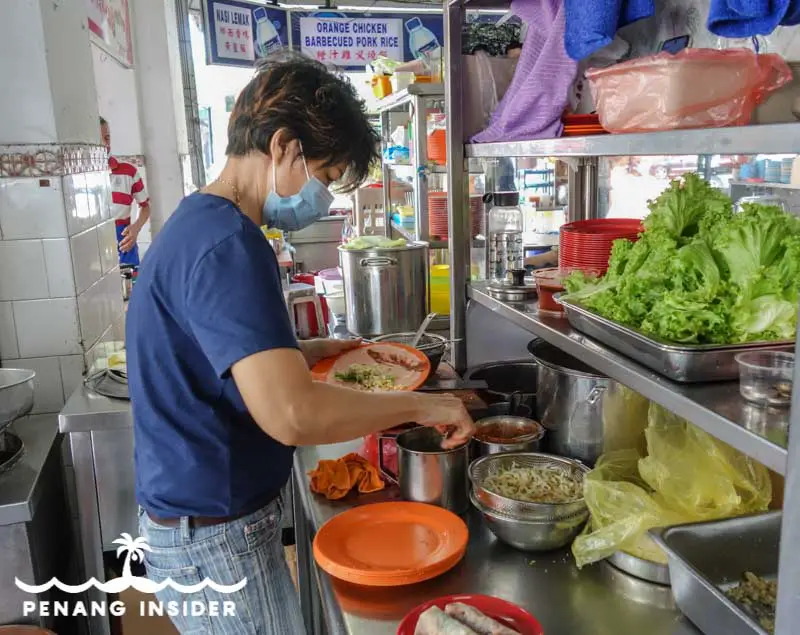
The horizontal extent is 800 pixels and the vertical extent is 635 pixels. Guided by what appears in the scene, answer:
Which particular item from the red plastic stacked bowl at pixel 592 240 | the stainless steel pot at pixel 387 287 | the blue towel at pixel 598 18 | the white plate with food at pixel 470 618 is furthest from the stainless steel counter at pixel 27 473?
the blue towel at pixel 598 18

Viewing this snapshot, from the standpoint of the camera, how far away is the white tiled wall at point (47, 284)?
271 centimetres

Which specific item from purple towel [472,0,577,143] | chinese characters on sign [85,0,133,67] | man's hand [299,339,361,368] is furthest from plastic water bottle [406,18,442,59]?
man's hand [299,339,361,368]

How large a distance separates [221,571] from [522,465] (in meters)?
0.78

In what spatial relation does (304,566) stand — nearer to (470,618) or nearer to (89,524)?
(89,524)

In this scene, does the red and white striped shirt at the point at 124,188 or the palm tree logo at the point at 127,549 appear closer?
the palm tree logo at the point at 127,549

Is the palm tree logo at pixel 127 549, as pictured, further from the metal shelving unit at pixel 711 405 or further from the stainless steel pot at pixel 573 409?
the metal shelving unit at pixel 711 405

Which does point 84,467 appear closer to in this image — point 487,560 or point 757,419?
point 487,560

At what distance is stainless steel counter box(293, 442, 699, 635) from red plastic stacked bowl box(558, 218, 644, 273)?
29.9 inches

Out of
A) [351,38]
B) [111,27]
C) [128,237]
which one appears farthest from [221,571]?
[351,38]

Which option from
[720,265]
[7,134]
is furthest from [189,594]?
[7,134]

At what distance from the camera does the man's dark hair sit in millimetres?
1564

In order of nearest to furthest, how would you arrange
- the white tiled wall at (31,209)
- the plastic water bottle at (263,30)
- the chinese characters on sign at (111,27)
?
the white tiled wall at (31,209)
the chinese characters on sign at (111,27)
the plastic water bottle at (263,30)

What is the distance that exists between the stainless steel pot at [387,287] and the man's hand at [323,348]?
79cm

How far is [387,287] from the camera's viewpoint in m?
3.14
